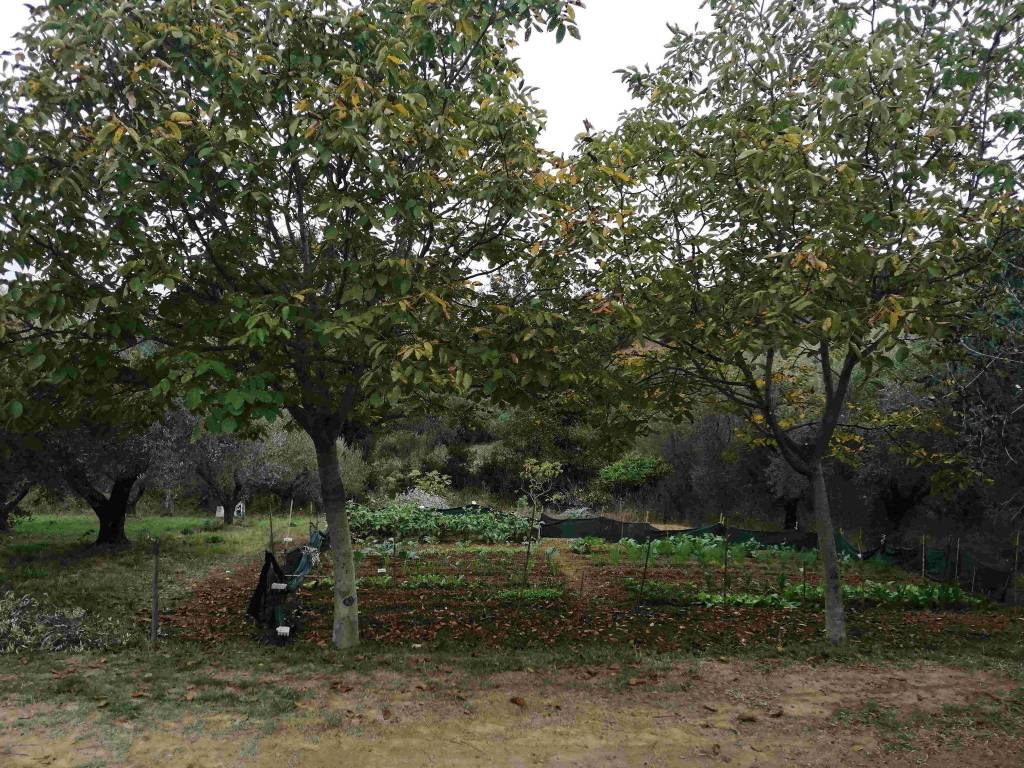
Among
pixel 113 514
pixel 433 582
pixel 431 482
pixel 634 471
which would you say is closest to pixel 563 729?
pixel 433 582

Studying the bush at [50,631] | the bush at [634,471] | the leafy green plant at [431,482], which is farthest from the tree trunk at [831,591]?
the bush at [634,471]

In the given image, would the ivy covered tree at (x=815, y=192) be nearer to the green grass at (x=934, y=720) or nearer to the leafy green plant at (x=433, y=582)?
the green grass at (x=934, y=720)

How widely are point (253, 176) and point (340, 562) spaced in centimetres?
444

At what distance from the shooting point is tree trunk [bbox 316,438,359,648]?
8.20 meters

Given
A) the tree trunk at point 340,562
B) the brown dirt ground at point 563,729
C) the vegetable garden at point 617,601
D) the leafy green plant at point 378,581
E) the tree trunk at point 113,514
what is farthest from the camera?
the tree trunk at point 113,514

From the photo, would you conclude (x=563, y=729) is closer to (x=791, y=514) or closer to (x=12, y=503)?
(x=12, y=503)

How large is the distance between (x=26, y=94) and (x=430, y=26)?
3680 mm

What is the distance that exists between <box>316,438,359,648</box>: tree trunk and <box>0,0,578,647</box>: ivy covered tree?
52.6 inches

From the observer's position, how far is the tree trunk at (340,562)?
8.20 m

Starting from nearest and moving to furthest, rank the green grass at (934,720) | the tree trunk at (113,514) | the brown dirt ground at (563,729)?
the brown dirt ground at (563,729)
the green grass at (934,720)
the tree trunk at (113,514)

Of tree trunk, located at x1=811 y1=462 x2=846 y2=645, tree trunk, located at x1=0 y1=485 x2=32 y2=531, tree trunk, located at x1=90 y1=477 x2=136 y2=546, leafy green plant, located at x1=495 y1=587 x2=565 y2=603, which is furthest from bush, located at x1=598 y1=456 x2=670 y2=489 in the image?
tree trunk, located at x1=0 y1=485 x2=32 y2=531

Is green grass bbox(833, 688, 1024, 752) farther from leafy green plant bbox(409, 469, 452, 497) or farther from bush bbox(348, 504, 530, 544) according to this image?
leafy green plant bbox(409, 469, 452, 497)

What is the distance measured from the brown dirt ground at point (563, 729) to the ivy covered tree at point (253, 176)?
8.04 ft

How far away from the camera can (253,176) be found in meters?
6.70
